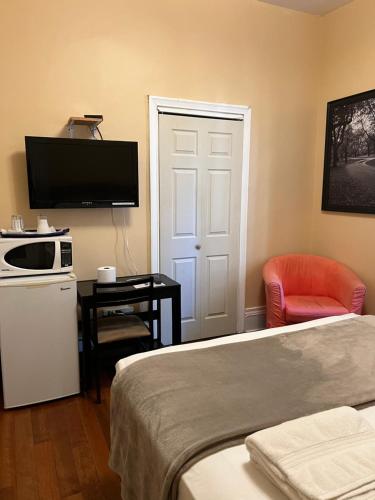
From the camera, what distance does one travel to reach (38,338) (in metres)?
2.51

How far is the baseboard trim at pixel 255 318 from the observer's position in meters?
3.85

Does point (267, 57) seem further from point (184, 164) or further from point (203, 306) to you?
point (203, 306)

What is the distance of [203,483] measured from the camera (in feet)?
3.36

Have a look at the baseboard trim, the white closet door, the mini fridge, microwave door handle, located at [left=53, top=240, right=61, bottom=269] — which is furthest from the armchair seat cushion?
microwave door handle, located at [left=53, top=240, right=61, bottom=269]

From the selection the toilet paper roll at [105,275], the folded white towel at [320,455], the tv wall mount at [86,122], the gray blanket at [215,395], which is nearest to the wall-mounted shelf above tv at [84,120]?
the tv wall mount at [86,122]

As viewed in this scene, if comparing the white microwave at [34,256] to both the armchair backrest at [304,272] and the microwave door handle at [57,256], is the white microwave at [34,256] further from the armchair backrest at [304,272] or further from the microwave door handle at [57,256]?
the armchair backrest at [304,272]

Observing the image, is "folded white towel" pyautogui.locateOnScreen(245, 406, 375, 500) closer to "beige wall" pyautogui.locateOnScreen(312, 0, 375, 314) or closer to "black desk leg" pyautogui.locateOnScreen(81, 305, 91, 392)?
"black desk leg" pyautogui.locateOnScreen(81, 305, 91, 392)

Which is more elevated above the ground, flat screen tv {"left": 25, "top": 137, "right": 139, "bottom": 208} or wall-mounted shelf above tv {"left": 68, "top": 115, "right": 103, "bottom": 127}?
wall-mounted shelf above tv {"left": 68, "top": 115, "right": 103, "bottom": 127}

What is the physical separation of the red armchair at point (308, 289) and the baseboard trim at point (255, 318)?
0.39 meters

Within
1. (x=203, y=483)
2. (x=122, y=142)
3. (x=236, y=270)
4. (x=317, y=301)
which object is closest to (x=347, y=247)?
(x=317, y=301)

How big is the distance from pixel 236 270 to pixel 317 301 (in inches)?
32.2

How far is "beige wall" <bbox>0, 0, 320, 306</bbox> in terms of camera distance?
2748 millimetres

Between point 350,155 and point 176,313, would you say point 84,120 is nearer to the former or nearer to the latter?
point 176,313

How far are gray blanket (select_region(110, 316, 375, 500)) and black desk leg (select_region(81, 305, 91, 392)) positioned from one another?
1.11 metres
